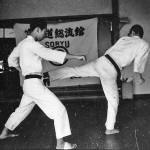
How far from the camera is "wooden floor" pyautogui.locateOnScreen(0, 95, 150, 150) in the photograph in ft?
11.5

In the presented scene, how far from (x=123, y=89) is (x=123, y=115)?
158 centimetres

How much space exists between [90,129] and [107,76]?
3.01 ft

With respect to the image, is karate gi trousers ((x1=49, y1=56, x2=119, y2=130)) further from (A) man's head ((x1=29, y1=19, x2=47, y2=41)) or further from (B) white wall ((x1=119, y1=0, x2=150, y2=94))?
(B) white wall ((x1=119, y1=0, x2=150, y2=94))

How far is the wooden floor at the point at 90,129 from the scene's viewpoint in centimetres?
351

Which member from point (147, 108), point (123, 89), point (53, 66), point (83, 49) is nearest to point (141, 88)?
point (123, 89)

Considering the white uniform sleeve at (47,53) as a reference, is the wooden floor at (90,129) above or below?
below

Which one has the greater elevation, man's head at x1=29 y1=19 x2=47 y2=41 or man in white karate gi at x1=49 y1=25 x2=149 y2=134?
man's head at x1=29 y1=19 x2=47 y2=41

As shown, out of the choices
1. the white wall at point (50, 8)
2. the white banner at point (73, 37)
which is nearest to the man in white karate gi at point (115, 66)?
the white banner at point (73, 37)

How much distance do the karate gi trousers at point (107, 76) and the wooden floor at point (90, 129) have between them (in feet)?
1.06

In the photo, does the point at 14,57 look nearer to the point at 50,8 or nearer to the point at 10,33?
the point at 50,8

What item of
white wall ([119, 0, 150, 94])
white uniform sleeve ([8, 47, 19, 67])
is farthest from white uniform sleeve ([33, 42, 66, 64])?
white wall ([119, 0, 150, 94])

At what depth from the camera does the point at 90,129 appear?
4.20m

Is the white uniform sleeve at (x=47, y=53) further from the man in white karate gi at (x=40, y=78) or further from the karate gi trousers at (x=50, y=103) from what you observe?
the karate gi trousers at (x=50, y=103)

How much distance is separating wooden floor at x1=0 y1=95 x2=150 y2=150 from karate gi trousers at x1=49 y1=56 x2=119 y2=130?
32cm
